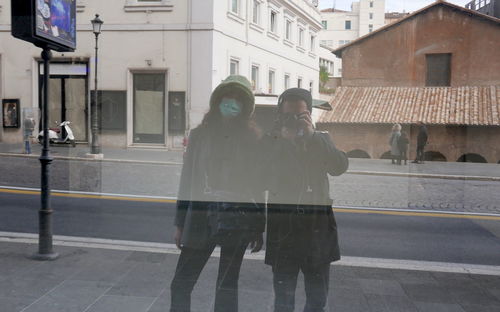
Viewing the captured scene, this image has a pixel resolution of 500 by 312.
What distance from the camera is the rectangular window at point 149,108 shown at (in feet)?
21.0

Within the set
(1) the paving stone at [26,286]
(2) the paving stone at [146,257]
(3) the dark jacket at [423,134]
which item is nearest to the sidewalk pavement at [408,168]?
(3) the dark jacket at [423,134]

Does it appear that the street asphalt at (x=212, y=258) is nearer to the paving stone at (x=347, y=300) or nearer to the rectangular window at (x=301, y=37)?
the paving stone at (x=347, y=300)

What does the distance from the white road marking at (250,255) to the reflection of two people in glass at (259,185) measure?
2.30 meters

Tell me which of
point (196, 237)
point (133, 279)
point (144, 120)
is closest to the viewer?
point (196, 237)

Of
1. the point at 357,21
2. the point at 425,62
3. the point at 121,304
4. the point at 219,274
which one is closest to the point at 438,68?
the point at 425,62

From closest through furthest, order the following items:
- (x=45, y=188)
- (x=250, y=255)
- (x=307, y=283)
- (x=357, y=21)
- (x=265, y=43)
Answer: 1. (x=307, y=283)
2. (x=45, y=188)
3. (x=250, y=255)
4. (x=357, y=21)
5. (x=265, y=43)

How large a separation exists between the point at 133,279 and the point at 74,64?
4559 mm

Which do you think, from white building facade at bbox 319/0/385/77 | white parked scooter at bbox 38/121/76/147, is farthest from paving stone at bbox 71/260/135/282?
white parked scooter at bbox 38/121/76/147

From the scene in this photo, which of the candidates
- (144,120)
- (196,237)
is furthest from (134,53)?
(196,237)

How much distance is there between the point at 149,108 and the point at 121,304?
3.99 meters

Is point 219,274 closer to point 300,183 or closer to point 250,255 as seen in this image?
point 300,183

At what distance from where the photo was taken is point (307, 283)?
286 centimetres

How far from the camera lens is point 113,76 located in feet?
22.6

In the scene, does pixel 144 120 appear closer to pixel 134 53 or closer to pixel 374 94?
pixel 134 53
